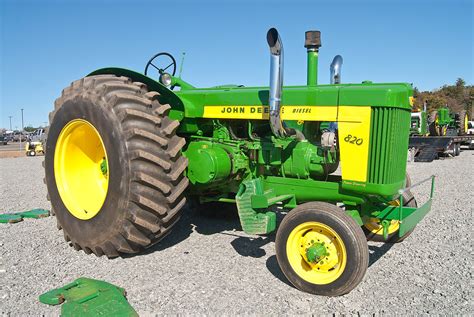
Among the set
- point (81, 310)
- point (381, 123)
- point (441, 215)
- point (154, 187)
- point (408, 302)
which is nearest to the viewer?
point (81, 310)

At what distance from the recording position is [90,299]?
134 inches

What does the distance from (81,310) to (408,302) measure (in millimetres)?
2636

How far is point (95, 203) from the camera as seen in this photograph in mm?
4871

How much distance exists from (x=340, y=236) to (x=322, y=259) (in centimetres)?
30

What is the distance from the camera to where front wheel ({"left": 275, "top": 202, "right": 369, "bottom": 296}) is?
11.2 feet

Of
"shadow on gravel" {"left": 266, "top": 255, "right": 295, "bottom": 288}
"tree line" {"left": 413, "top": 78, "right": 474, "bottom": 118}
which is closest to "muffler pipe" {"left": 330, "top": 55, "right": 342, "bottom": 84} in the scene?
"shadow on gravel" {"left": 266, "top": 255, "right": 295, "bottom": 288}

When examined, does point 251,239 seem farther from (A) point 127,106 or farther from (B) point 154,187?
(A) point 127,106

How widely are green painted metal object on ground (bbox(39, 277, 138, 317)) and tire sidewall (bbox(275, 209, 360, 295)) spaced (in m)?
1.35

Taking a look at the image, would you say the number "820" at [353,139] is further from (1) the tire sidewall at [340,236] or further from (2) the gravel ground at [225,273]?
(2) the gravel ground at [225,273]

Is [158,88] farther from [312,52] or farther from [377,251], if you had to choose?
[377,251]

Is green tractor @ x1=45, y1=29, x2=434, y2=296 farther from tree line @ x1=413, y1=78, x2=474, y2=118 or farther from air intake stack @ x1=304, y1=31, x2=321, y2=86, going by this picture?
tree line @ x1=413, y1=78, x2=474, y2=118

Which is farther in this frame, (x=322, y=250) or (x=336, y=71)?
(x=336, y=71)

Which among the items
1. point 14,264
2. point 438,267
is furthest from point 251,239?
point 14,264

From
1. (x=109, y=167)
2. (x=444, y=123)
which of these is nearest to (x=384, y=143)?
(x=109, y=167)
